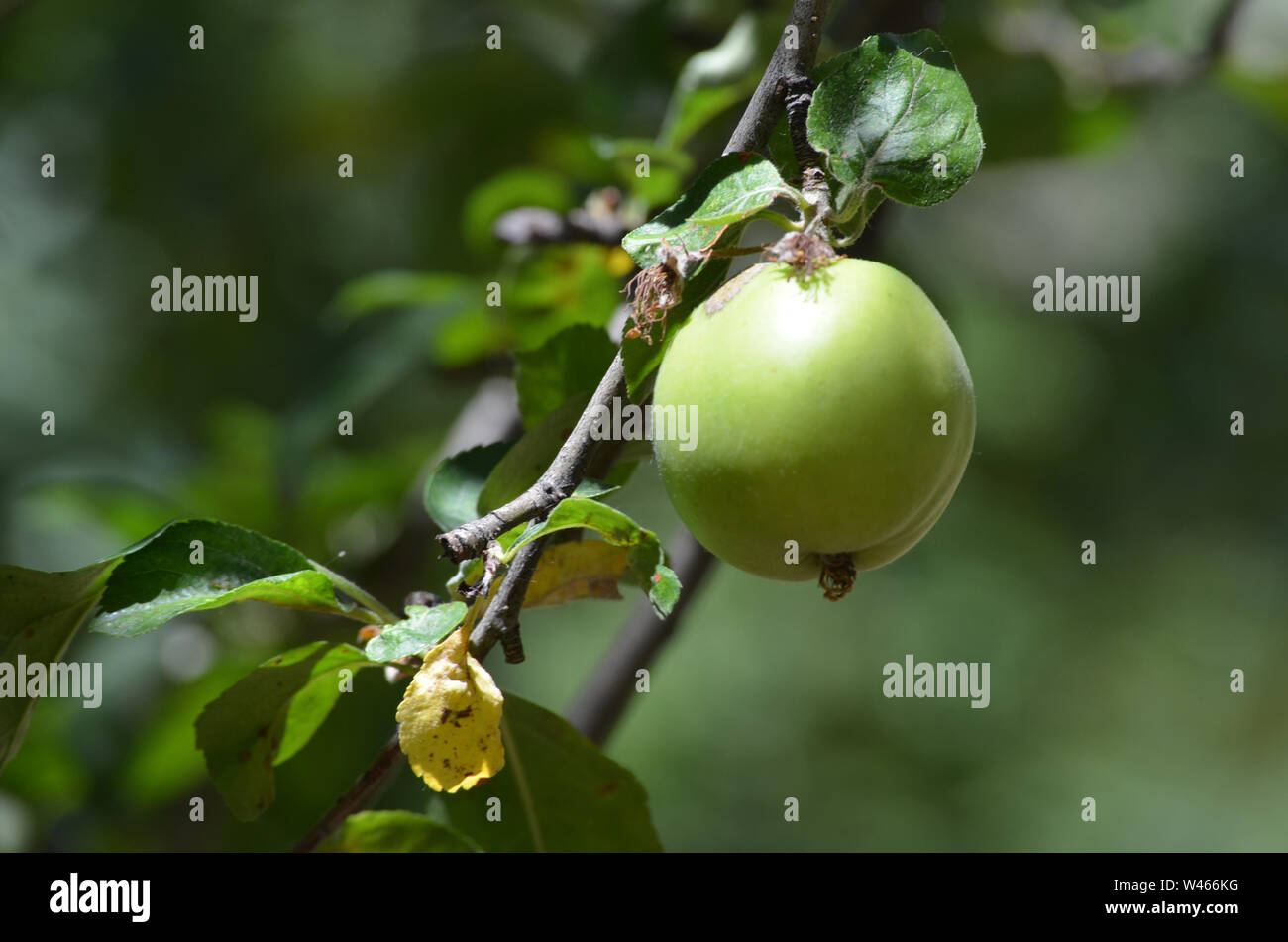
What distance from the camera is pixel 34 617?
0.82 metres

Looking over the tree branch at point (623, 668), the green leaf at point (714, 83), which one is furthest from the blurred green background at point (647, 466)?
the tree branch at point (623, 668)

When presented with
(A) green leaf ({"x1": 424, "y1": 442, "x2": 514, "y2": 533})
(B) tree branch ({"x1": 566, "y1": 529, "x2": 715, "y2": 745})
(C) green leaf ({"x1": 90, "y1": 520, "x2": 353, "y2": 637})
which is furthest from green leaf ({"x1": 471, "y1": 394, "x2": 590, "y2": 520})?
(B) tree branch ({"x1": 566, "y1": 529, "x2": 715, "y2": 745})

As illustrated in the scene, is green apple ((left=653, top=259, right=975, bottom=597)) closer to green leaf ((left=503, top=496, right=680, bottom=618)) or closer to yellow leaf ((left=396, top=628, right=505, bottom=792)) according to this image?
green leaf ((left=503, top=496, right=680, bottom=618))

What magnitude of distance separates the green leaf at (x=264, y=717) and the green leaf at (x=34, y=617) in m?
0.12

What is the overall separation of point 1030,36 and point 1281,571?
7.93 feet

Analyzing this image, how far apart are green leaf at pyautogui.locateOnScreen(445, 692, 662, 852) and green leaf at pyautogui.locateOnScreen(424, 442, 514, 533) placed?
0.16 meters

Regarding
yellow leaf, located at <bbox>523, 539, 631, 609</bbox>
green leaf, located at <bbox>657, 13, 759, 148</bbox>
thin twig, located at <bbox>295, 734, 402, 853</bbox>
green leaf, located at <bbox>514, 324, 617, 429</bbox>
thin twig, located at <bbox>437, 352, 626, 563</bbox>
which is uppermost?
green leaf, located at <bbox>657, 13, 759, 148</bbox>

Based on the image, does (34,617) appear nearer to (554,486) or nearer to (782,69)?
(554,486)

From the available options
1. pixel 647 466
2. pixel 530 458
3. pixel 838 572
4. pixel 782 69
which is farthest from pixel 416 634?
pixel 647 466

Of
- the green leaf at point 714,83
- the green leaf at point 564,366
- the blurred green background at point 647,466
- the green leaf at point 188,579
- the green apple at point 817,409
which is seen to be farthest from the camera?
the blurred green background at point 647,466

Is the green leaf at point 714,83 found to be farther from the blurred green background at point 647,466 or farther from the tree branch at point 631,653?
the tree branch at point 631,653

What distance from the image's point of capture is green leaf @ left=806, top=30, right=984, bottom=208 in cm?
69

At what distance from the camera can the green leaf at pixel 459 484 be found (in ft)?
2.84

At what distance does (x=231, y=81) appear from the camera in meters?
2.42
